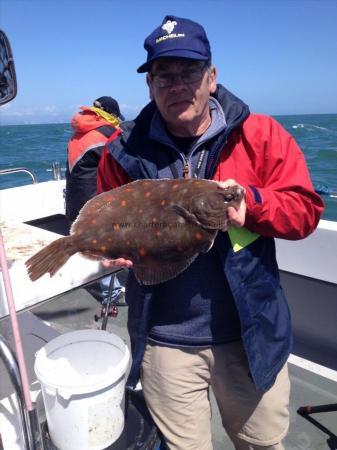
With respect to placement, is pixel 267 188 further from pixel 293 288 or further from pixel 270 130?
pixel 293 288

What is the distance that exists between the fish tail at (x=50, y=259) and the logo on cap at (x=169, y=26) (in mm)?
1234

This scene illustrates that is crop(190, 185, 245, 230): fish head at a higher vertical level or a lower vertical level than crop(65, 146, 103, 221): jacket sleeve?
higher

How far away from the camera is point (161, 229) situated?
213 cm

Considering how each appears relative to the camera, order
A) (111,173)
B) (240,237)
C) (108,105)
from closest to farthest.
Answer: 1. (240,237)
2. (111,173)
3. (108,105)

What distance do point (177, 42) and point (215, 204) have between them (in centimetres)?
85

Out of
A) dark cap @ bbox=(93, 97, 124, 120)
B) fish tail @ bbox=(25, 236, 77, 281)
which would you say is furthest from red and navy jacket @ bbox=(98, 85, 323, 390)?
dark cap @ bbox=(93, 97, 124, 120)

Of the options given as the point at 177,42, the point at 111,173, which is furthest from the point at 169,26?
the point at 111,173

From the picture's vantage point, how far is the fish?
205cm

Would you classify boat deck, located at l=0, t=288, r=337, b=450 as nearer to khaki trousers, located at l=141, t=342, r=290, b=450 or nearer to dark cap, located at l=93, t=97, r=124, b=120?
khaki trousers, located at l=141, t=342, r=290, b=450

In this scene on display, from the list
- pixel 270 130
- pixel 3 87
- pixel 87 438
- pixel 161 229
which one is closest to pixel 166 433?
pixel 87 438

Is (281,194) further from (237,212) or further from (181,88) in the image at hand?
(181,88)

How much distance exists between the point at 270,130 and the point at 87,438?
1.96 meters

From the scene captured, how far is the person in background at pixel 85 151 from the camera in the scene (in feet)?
14.0

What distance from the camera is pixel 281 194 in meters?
2.02
